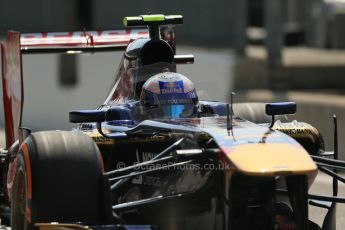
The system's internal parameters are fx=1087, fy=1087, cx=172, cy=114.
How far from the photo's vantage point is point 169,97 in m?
7.85

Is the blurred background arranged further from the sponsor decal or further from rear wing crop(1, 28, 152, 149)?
rear wing crop(1, 28, 152, 149)

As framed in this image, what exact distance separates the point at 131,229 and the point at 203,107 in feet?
5.70

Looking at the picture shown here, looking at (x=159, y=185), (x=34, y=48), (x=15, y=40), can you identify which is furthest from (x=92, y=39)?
(x=159, y=185)

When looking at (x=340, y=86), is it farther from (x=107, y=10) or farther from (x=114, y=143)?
(x=107, y=10)

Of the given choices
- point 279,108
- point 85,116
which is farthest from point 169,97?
point 279,108

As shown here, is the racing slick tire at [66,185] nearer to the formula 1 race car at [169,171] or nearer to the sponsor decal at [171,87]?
the formula 1 race car at [169,171]

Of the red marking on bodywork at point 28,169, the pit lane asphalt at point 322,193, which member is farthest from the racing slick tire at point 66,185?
the pit lane asphalt at point 322,193

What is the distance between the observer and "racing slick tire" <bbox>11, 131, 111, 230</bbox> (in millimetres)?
6562

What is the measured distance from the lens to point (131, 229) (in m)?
6.67

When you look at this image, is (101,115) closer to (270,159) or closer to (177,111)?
(177,111)

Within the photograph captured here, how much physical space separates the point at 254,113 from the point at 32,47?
2.10m

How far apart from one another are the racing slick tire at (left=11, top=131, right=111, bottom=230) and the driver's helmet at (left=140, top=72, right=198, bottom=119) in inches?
48.0

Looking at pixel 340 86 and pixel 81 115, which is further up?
pixel 81 115

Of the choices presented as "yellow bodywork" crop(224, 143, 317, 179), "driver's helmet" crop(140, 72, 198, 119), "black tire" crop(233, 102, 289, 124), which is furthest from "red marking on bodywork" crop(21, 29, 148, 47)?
"yellow bodywork" crop(224, 143, 317, 179)
